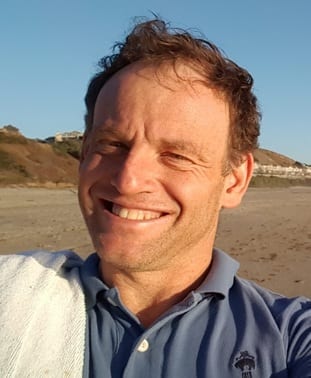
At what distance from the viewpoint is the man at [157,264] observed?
76.4 inches

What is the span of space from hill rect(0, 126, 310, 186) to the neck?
77.2 ft

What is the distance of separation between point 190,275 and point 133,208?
Answer: 0.43 metres

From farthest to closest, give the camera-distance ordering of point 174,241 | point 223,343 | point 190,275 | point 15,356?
point 190,275 → point 174,241 → point 223,343 → point 15,356

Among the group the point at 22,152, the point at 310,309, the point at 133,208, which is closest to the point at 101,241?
the point at 133,208

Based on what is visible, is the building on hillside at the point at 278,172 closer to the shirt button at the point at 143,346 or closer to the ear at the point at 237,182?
the ear at the point at 237,182

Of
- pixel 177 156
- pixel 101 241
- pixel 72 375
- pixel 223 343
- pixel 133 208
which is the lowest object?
pixel 72 375

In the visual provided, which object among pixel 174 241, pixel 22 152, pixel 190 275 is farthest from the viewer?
pixel 22 152

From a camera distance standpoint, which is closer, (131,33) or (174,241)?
(174,241)

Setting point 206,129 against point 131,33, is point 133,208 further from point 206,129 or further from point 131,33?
point 131,33

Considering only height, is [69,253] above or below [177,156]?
below

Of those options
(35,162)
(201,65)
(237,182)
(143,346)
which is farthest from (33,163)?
(143,346)

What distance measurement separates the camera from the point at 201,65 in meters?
2.26

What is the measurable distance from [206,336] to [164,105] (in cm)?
87

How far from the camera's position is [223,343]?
6.53ft
